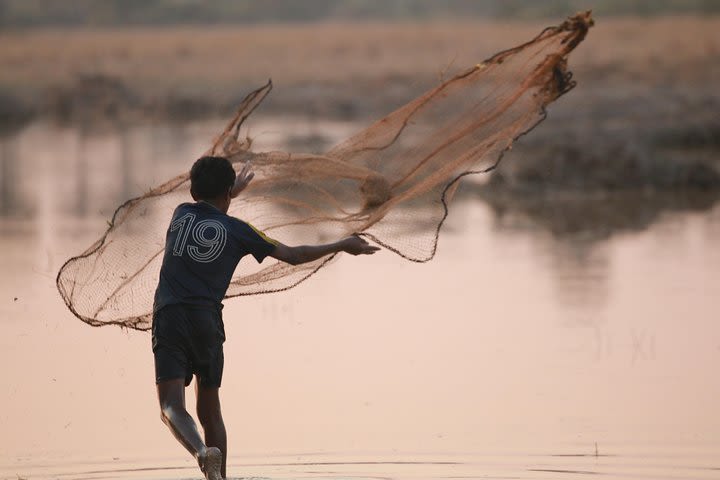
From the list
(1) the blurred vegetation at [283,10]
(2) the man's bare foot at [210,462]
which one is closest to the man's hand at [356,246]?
(2) the man's bare foot at [210,462]

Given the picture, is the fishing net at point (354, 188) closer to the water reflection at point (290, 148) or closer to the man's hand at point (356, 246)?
the man's hand at point (356, 246)

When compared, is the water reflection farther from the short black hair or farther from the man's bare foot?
the man's bare foot

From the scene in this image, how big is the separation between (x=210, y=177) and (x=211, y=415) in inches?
38.8

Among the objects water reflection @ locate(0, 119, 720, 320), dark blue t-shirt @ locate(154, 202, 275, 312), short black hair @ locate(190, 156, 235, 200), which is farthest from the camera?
water reflection @ locate(0, 119, 720, 320)

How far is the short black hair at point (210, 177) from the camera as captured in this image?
23.7ft

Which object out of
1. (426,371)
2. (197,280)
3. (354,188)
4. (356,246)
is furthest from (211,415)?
(426,371)

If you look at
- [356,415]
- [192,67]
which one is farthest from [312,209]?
[192,67]

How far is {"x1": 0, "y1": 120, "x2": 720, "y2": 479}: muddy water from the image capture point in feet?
28.3

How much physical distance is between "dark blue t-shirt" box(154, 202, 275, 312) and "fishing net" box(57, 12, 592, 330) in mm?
973

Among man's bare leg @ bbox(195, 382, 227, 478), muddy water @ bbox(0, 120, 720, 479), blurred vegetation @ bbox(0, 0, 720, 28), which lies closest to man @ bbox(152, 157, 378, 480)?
man's bare leg @ bbox(195, 382, 227, 478)

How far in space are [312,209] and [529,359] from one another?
2662 mm

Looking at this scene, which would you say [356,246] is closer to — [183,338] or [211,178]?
[211,178]

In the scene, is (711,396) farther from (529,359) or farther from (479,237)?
(479,237)

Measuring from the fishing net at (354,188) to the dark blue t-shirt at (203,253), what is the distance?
0.97 metres
